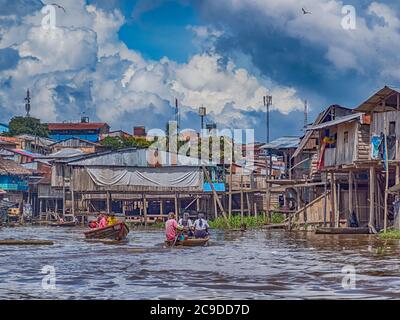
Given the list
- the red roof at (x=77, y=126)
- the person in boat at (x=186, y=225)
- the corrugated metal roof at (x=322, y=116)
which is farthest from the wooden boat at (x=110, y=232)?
the red roof at (x=77, y=126)

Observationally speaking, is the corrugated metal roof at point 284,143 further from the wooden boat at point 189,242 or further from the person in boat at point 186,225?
the wooden boat at point 189,242

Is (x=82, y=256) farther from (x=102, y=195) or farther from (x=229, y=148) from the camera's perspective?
(x=229, y=148)

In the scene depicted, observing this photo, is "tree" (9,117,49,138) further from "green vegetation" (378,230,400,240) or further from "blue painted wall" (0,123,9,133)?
"green vegetation" (378,230,400,240)

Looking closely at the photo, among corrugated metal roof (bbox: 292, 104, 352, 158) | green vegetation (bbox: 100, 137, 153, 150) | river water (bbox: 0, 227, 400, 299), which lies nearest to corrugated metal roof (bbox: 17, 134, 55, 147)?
green vegetation (bbox: 100, 137, 153, 150)

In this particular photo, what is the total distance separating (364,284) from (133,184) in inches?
1467

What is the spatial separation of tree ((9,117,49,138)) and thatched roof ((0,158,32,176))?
1821cm

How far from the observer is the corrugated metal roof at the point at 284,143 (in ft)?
148

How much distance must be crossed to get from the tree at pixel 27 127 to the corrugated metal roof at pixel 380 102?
1972 inches

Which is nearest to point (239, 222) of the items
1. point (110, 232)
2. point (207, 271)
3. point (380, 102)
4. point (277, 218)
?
point (277, 218)

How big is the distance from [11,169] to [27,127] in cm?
2122

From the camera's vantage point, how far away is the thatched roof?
2207 inches
